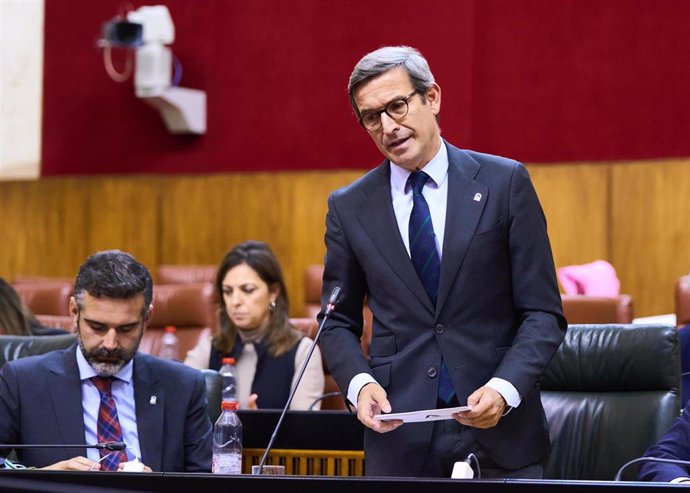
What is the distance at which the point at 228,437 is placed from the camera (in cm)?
296

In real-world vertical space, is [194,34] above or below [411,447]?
above

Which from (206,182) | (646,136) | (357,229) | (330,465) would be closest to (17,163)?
(206,182)

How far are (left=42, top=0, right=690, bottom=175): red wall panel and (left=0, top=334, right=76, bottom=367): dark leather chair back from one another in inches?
186

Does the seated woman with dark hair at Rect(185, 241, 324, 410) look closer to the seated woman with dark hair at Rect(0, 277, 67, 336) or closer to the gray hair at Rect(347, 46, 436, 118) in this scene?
the seated woman with dark hair at Rect(0, 277, 67, 336)

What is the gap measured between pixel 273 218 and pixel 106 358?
5944 millimetres

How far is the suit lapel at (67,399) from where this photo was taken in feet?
9.02

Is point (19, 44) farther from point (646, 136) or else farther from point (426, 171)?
point (426, 171)

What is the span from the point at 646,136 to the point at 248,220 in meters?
3.15

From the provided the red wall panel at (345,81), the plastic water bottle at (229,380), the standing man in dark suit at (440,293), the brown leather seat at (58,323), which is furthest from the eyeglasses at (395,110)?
the red wall panel at (345,81)

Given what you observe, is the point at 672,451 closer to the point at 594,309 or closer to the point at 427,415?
the point at 427,415

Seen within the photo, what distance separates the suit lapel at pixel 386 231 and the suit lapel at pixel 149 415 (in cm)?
88

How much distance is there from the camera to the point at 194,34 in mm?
8859

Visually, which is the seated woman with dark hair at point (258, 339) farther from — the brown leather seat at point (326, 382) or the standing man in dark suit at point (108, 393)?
the standing man in dark suit at point (108, 393)

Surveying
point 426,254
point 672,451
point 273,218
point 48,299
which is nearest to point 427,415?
point 426,254
